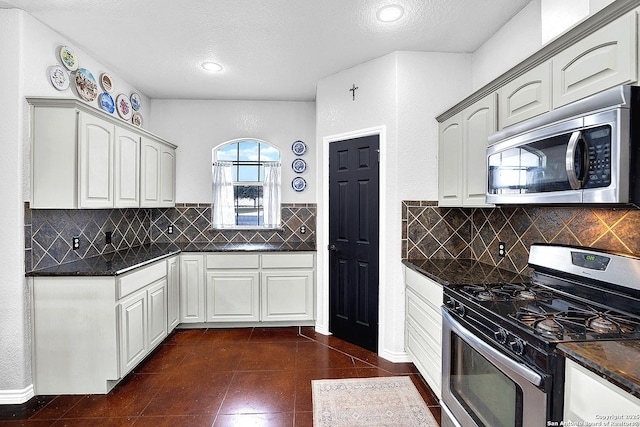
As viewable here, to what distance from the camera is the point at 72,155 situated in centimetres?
230

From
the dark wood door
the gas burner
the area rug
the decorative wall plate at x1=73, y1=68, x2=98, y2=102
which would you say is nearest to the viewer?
the gas burner

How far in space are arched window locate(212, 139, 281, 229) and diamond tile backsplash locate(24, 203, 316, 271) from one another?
5.4 inches

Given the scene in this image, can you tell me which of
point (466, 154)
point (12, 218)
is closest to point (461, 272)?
point (466, 154)

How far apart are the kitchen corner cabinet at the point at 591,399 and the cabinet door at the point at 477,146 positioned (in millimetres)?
1261

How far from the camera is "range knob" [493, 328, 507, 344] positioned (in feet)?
4.50

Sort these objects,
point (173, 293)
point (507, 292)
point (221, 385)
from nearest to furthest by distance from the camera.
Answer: point (507, 292) < point (221, 385) < point (173, 293)

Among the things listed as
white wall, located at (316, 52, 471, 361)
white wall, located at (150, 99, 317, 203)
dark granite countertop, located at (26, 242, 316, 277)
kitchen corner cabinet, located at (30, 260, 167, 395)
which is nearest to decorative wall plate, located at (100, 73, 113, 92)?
white wall, located at (150, 99, 317, 203)

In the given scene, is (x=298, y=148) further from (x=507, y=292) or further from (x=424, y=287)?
(x=507, y=292)

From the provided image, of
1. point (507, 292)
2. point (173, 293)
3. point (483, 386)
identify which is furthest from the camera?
point (173, 293)

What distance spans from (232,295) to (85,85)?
2.39m

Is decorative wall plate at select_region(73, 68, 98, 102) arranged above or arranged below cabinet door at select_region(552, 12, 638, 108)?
above

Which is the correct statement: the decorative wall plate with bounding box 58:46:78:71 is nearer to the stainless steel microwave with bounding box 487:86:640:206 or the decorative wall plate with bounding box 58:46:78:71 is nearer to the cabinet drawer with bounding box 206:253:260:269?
the cabinet drawer with bounding box 206:253:260:269

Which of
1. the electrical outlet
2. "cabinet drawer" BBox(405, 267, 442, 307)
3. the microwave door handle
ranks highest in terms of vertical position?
the microwave door handle

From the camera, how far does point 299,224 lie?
13.6 feet
